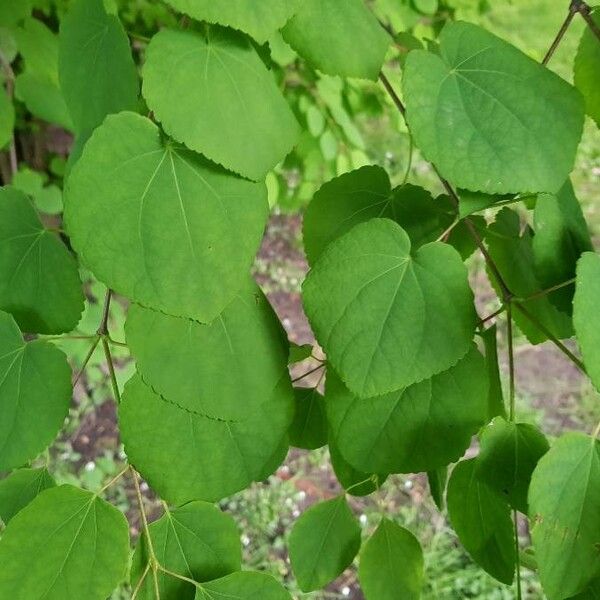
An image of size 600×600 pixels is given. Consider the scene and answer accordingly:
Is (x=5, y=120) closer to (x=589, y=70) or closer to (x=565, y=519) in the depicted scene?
(x=589, y=70)

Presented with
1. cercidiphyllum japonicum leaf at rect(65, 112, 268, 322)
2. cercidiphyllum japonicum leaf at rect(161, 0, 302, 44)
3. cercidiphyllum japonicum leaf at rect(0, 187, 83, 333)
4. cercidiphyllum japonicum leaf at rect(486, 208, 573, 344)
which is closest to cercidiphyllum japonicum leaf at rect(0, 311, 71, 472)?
cercidiphyllum japonicum leaf at rect(0, 187, 83, 333)

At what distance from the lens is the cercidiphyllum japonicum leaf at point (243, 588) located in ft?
1.82

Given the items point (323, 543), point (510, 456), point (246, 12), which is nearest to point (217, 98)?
point (246, 12)

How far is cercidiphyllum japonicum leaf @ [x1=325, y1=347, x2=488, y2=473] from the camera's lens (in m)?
0.54

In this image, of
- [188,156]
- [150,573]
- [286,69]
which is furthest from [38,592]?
[286,69]

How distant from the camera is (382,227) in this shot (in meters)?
0.51

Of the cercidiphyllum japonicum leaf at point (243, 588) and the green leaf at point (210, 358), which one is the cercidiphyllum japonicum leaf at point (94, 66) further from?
the cercidiphyllum japonicum leaf at point (243, 588)

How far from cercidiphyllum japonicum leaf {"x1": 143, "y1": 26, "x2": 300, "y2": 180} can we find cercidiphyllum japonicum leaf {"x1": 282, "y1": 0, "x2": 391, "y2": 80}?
0.14 feet

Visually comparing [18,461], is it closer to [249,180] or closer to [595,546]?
[249,180]

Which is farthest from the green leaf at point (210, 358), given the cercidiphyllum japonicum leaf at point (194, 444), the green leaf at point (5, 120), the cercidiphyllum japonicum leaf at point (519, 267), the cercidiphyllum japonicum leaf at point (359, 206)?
the green leaf at point (5, 120)

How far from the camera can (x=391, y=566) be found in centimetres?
69

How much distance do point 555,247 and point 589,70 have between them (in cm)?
17

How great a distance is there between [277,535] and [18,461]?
1.47 metres

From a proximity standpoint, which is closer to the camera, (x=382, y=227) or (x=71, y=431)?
(x=382, y=227)
